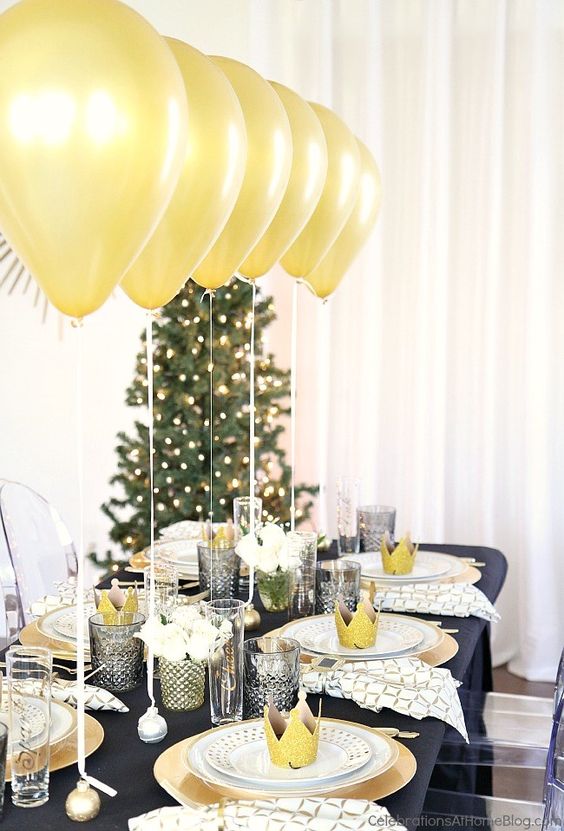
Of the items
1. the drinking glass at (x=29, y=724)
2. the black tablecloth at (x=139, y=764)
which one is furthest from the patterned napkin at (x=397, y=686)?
the drinking glass at (x=29, y=724)

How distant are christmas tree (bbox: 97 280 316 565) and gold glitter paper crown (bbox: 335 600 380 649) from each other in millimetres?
1847

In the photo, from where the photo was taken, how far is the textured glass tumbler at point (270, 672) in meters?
1.52

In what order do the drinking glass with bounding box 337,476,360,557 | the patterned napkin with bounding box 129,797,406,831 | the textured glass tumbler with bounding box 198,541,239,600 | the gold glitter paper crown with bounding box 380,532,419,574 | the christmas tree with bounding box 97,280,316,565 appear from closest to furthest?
the patterned napkin with bounding box 129,797,406,831, the textured glass tumbler with bounding box 198,541,239,600, the gold glitter paper crown with bounding box 380,532,419,574, the drinking glass with bounding box 337,476,360,557, the christmas tree with bounding box 97,280,316,565

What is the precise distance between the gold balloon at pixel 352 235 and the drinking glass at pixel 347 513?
52 centimetres

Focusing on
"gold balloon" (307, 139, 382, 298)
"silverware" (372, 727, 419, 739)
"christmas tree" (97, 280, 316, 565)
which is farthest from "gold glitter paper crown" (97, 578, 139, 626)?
"christmas tree" (97, 280, 316, 565)

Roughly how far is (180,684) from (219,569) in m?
0.56

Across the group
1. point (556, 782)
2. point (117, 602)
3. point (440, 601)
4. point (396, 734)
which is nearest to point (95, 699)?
point (117, 602)

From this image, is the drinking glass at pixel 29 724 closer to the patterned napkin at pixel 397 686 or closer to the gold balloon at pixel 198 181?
the patterned napkin at pixel 397 686

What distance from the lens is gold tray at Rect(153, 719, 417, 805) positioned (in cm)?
126

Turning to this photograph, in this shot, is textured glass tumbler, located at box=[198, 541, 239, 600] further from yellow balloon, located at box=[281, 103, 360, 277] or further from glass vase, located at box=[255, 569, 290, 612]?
yellow balloon, located at box=[281, 103, 360, 277]

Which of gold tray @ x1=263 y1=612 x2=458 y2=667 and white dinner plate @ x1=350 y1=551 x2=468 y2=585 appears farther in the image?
white dinner plate @ x1=350 y1=551 x2=468 y2=585

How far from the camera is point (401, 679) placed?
169 centimetres

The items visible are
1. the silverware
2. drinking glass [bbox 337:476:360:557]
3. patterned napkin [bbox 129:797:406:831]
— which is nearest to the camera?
patterned napkin [bbox 129:797:406:831]

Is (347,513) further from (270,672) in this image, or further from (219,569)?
(270,672)
